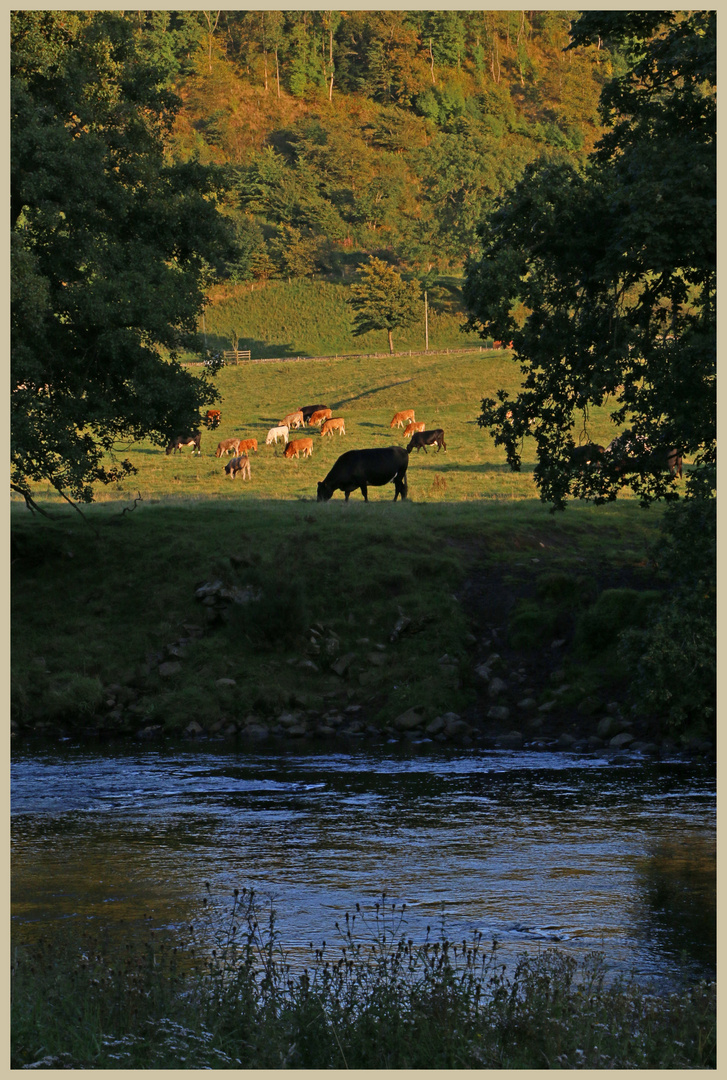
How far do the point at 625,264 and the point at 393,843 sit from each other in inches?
337

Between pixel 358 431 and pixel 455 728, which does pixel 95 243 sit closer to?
pixel 455 728

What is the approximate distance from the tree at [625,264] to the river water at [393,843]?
15.5 feet

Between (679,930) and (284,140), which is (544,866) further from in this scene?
(284,140)

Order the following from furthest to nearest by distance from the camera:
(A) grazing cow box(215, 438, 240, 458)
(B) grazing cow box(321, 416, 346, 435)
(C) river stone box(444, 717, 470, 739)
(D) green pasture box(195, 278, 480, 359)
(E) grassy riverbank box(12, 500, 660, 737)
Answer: (D) green pasture box(195, 278, 480, 359)
(B) grazing cow box(321, 416, 346, 435)
(A) grazing cow box(215, 438, 240, 458)
(E) grassy riverbank box(12, 500, 660, 737)
(C) river stone box(444, 717, 470, 739)

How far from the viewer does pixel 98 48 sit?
2266cm

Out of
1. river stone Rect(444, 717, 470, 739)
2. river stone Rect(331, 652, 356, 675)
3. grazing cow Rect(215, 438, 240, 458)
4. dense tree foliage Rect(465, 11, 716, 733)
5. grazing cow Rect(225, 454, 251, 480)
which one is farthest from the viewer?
grazing cow Rect(215, 438, 240, 458)

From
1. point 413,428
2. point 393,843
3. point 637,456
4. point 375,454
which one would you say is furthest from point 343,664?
point 413,428

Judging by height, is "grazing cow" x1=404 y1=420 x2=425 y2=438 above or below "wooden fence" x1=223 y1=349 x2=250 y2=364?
below

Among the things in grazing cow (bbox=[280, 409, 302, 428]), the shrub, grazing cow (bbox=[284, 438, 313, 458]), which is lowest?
the shrub

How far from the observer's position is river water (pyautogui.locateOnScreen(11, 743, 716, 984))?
11.8 metres

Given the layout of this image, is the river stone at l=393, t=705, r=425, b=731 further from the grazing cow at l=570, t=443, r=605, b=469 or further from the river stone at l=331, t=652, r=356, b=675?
the grazing cow at l=570, t=443, r=605, b=469

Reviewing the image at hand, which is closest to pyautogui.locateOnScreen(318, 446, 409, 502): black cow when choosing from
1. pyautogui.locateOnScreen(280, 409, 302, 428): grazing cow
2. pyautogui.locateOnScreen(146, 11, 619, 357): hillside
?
pyautogui.locateOnScreen(280, 409, 302, 428): grazing cow

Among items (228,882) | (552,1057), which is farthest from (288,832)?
(552,1057)

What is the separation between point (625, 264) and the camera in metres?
16.5
